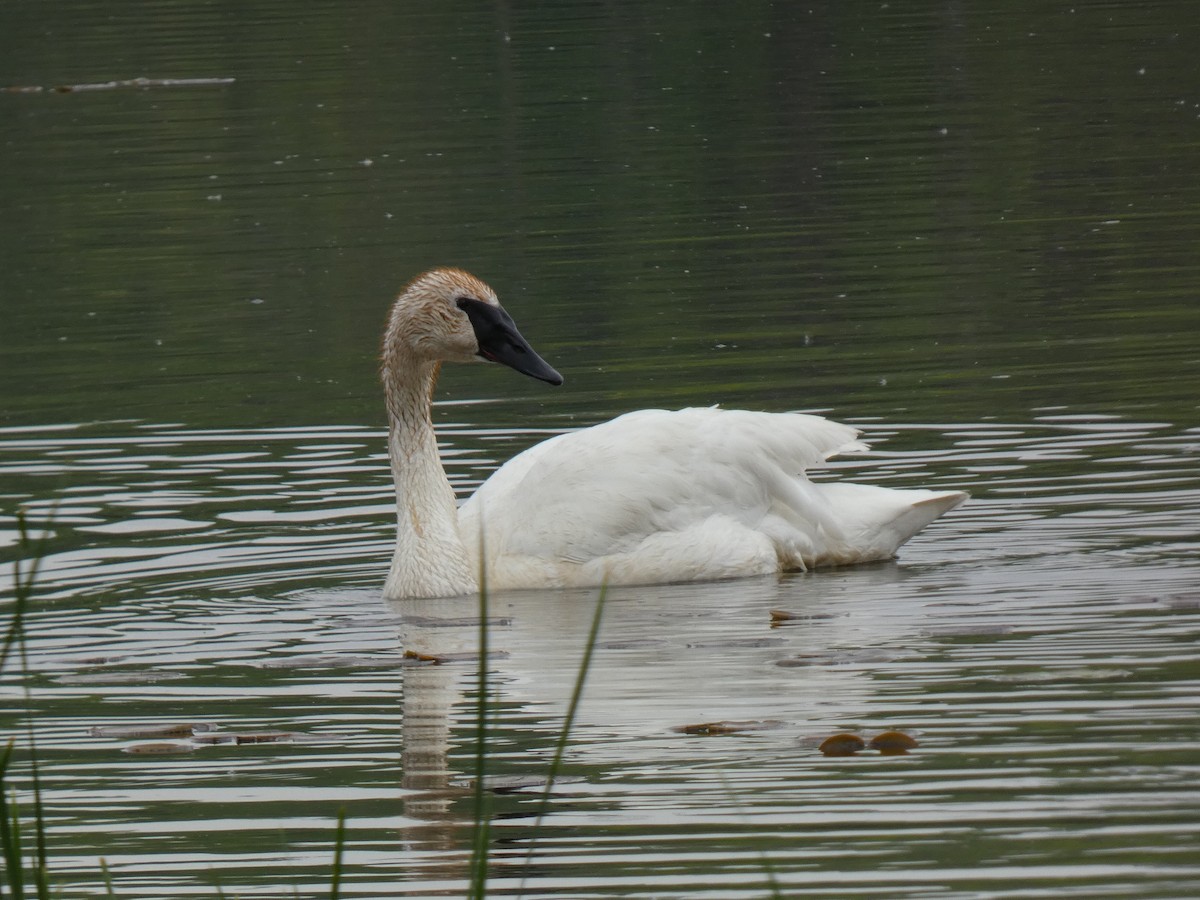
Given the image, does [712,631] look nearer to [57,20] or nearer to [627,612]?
[627,612]

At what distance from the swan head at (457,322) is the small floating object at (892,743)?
14.7 ft

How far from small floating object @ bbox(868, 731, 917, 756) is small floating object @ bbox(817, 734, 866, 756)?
0.04 metres

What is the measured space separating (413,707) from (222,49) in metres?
40.7

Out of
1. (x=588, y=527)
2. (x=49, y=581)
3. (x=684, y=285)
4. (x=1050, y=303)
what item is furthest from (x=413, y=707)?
(x=684, y=285)

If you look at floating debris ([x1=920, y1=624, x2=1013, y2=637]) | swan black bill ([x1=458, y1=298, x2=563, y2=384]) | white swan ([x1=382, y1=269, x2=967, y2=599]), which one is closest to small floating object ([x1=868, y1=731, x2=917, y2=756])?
floating debris ([x1=920, y1=624, x2=1013, y2=637])

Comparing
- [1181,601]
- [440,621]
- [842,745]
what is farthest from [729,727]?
[440,621]

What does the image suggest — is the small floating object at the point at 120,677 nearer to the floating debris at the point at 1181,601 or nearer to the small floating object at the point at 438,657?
the small floating object at the point at 438,657

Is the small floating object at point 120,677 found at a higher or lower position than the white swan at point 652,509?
lower

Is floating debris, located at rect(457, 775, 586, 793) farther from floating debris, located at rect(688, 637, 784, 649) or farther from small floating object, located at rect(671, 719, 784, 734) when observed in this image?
floating debris, located at rect(688, 637, 784, 649)

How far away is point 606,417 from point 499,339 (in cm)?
312

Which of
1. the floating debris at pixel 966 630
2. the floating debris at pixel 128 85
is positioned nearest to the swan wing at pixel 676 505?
the floating debris at pixel 966 630

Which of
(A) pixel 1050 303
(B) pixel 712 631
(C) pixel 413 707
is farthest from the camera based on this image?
(A) pixel 1050 303

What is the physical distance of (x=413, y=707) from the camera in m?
8.88

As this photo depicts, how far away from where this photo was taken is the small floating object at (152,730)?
28.2 feet
